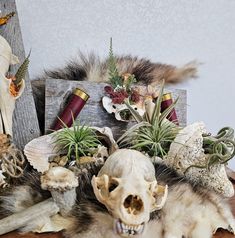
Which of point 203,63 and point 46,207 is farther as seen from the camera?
point 203,63

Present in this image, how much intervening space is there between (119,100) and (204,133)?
19 centimetres

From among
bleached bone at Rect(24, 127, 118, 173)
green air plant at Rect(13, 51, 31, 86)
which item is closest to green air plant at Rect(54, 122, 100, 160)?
bleached bone at Rect(24, 127, 118, 173)

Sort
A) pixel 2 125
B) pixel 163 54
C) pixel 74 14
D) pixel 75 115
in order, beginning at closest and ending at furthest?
pixel 2 125 → pixel 75 115 → pixel 74 14 → pixel 163 54

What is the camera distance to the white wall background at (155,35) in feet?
3.32

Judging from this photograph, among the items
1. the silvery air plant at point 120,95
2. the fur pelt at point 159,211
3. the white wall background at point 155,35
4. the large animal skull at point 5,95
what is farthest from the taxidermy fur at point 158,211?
the white wall background at point 155,35

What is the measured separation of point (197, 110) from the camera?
125 cm

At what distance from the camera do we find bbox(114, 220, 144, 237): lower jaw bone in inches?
21.4

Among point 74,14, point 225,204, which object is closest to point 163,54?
point 74,14

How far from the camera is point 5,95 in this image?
0.70 metres

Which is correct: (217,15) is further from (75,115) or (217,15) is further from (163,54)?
(75,115)

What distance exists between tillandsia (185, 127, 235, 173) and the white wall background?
13.5 inches

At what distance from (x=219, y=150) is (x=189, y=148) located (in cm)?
5

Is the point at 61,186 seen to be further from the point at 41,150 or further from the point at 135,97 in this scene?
the point at 135,97

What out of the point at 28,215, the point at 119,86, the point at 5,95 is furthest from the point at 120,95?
the point at 28,215
